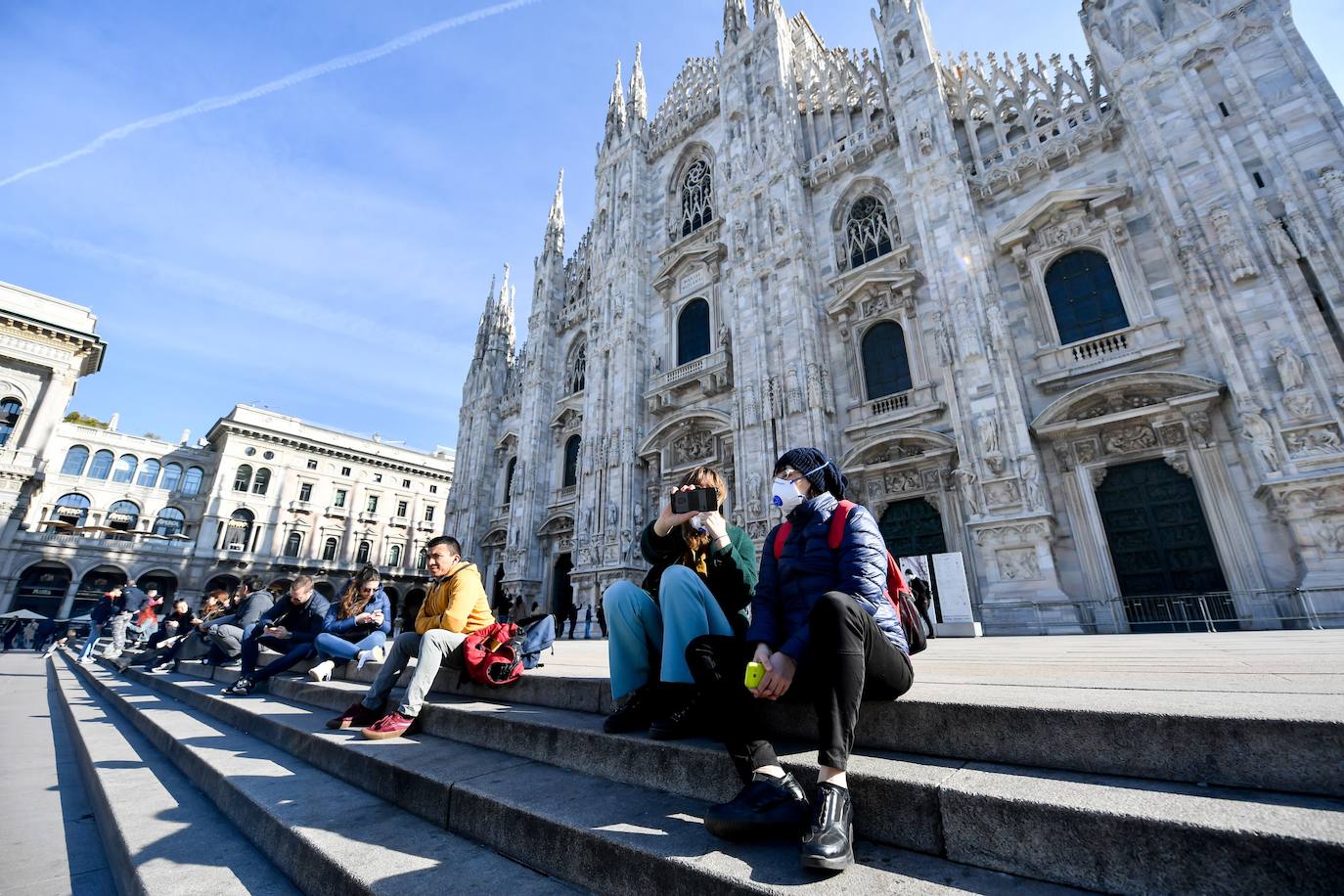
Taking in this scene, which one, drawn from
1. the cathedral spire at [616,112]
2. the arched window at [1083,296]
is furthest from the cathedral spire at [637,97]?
the arched window at [1083,296]

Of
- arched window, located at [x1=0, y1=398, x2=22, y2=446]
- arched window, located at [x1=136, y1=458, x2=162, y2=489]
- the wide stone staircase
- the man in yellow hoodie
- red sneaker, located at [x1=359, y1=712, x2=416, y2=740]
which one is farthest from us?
arched window, located at [x1=136, y1=458, x2=162, y2=489]

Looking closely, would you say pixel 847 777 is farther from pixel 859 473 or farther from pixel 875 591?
pixel 859 473

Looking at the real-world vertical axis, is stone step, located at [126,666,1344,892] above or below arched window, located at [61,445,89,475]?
below

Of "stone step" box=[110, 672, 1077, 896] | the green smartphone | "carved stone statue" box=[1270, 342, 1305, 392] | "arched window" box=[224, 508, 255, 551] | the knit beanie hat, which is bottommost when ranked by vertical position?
"stone step" box=[110, 672, 1077, 896]

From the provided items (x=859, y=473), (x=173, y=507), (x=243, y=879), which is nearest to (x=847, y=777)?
(x=243, y=879)

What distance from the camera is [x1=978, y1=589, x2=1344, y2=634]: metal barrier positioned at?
24.8 feet

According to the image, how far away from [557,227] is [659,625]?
86.0 feet

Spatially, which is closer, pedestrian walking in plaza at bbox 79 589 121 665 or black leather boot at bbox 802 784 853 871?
black leather boot at bbox 802 784 853 871

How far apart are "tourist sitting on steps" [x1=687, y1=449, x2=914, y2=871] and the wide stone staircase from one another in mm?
113

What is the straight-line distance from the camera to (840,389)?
535 inches

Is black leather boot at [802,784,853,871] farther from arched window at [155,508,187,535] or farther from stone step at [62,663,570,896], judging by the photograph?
arched window at [155,508,187,535]

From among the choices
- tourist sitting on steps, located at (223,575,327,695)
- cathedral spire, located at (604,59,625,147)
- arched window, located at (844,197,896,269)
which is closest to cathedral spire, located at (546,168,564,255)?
cathedral spire, located at (604,59,625,147)

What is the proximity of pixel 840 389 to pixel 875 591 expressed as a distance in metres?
12.1

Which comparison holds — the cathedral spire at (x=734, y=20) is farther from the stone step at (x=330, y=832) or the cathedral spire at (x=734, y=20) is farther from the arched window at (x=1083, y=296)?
the stone step at (x=330, y=832)
